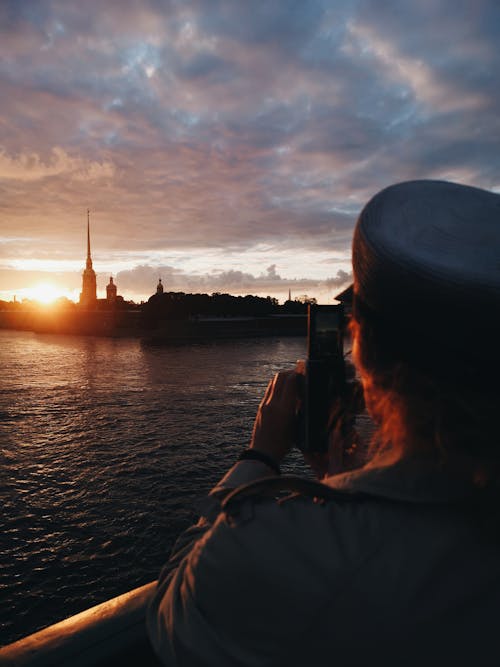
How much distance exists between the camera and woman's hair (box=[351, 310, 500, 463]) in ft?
2.41

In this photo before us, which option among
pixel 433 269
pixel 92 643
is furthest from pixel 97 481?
pixel 433 269

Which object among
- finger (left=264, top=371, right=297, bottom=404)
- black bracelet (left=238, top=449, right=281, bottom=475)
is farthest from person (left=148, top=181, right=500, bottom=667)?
finger (left=264, top=371, right=297, bottom=404)

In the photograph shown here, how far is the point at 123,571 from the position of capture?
13.9 ft

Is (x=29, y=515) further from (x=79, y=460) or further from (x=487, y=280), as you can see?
(x=487, y=280)

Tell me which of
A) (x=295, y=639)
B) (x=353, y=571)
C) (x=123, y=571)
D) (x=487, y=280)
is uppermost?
(x=487, y=280)

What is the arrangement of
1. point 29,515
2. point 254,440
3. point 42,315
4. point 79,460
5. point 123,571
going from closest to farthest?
1. point 254,440
2. point 123,571
3. point 29,515
4. point 79,460
5. point 42,315

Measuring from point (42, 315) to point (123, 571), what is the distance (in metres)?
75.0

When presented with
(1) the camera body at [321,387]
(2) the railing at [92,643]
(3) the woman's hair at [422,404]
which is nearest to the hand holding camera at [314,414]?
(1) the camera body at [321,387]

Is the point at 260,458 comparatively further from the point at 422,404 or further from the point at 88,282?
the point at 88,282

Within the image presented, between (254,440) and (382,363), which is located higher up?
(382,363)

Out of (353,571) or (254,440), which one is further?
(254,440)

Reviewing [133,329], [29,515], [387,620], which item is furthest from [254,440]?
[133,329]

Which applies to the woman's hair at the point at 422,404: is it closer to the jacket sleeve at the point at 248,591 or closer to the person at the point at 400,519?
the person at the point at 400,519

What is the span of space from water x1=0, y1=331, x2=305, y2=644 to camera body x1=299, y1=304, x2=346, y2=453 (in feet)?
11.1
